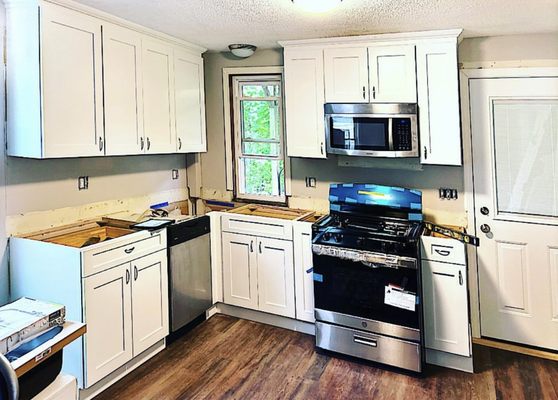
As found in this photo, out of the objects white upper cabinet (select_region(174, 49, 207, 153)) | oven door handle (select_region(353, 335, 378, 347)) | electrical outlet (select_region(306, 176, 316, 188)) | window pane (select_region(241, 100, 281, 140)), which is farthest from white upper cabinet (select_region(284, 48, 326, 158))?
oven door handle (select_region(353, 335, 378, 347))

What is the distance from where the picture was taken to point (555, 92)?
120 inches

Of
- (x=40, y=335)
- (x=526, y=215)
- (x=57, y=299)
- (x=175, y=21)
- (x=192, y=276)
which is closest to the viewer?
(x=40, y=335)

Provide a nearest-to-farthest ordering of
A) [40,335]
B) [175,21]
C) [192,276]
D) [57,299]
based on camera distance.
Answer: [40,335], [57,299], [175,21], [192,276]

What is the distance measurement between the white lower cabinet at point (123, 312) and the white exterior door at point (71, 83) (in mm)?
848

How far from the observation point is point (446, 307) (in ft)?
9.57

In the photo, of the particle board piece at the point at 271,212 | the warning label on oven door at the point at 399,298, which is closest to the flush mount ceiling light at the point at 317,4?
the particle board piece at the point at 271,212

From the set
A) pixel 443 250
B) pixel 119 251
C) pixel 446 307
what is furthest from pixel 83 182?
pixel 446 307

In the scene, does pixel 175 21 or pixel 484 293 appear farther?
pixel 484 293

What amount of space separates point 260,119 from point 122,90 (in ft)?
4.72

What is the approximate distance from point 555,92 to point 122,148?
125 inches

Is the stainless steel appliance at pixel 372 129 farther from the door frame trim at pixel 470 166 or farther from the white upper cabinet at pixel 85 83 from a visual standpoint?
the white upper cabinet at pixel 85 83

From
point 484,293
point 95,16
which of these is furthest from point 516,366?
point 95,16

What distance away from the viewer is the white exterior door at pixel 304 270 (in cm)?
339

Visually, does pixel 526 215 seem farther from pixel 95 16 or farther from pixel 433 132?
pixel 95 16
